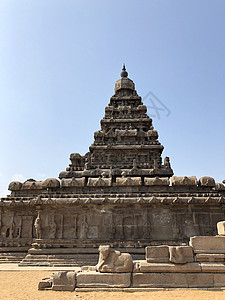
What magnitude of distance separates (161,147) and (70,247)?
15.7 m

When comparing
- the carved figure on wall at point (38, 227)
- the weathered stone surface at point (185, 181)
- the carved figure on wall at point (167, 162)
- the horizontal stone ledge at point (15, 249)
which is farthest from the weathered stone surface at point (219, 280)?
the horizontal stone ledge at point (15, 249)

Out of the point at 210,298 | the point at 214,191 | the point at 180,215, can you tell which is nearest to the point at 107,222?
the point at 180,215

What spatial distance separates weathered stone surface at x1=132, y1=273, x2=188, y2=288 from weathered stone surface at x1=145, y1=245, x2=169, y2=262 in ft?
2.31

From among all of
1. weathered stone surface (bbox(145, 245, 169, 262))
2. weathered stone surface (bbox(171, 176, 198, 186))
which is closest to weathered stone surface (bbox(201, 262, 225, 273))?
weathered stone surface (bbox(145, 245, 169, 262))

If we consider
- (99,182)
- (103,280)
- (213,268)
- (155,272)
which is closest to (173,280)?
(155,272)

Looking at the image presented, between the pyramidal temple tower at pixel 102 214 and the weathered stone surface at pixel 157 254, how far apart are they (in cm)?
808

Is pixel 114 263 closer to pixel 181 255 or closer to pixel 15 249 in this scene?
pixel 181 255

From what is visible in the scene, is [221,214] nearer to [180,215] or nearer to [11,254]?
[180,215]

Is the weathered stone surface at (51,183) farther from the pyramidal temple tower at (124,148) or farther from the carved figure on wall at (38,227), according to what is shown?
the carved figure on wall at (38,227)

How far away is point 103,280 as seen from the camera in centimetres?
1205

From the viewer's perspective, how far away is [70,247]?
21266 millimetres

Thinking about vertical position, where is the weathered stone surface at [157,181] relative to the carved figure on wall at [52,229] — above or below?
above

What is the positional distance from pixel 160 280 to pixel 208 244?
3.10 meters

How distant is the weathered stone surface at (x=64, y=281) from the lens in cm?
1184
